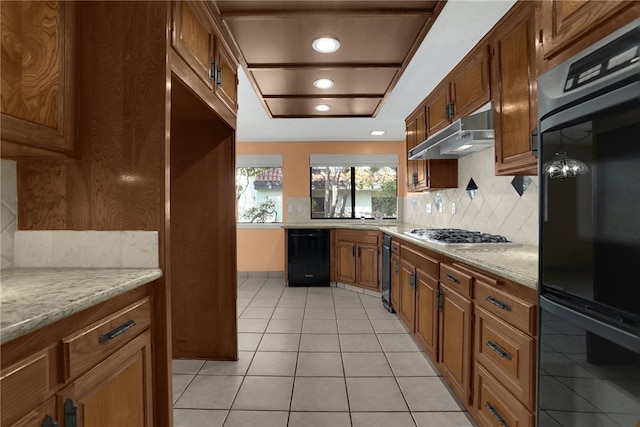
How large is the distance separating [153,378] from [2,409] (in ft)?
2.45

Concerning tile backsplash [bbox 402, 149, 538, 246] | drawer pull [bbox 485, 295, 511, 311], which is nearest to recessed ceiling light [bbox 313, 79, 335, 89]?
tile backsplash [bbox 402, 149, 538, 246]

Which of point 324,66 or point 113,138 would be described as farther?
point 324,66

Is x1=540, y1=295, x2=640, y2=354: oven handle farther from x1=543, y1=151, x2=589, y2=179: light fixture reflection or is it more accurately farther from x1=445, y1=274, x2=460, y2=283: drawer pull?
x1=445, y1=274, x2=460, y2=283: drawer pull

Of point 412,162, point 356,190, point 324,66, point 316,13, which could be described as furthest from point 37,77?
point 356,190

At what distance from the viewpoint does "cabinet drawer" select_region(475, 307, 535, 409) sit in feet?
4.23

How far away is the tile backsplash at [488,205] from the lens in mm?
2219

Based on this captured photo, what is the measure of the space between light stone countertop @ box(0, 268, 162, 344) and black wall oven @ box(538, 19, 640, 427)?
1522 millimetres

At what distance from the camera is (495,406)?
153cm

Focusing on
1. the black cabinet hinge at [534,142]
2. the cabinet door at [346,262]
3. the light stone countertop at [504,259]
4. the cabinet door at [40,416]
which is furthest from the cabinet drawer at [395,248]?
the cabinet door at [40,416]

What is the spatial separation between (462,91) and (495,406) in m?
2.10

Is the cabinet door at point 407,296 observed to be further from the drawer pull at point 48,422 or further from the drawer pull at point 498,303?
the drawer pull at point 48,422

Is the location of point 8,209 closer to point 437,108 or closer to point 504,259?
point 504,259

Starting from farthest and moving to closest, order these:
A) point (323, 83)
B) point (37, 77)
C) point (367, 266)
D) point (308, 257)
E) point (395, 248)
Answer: point (308, 257) → point (367, 266) → point (395, 248) → point (323, 83) → point (37, 77)

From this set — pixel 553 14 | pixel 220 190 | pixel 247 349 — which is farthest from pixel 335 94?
pixel 247 349
